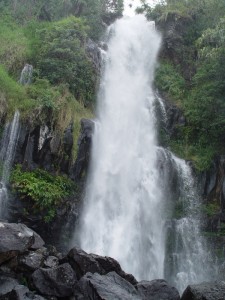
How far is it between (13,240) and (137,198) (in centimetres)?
712

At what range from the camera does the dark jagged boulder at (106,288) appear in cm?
902

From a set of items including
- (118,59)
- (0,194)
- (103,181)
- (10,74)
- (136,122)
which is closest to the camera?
(0,194)

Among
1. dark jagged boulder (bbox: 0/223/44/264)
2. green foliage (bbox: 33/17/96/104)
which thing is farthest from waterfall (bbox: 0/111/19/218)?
green foliage (bbox: 33/17/96/104)

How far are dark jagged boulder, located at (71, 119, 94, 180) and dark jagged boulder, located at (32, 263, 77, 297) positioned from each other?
5.93m

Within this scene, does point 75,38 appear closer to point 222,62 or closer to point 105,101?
point 105,101

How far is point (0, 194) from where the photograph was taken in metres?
13.7

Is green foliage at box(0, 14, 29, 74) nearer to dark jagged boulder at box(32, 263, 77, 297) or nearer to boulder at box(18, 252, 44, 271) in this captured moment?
boulder at box(18, 252, 44, 271)

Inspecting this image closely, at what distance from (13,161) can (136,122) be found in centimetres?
713

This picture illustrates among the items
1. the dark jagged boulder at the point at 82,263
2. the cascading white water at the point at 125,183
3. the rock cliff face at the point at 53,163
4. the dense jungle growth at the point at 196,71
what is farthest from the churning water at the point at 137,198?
the dark jagged boulder at the point at 82,263

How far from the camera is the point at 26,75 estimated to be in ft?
58.2

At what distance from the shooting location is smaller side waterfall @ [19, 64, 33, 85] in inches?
691

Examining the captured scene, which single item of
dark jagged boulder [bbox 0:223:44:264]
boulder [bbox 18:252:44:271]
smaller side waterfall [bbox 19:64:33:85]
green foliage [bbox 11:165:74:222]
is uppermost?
smaller side waterfall [bbox 19:64:33:85]

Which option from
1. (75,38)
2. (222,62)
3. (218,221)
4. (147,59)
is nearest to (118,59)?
(147,59)

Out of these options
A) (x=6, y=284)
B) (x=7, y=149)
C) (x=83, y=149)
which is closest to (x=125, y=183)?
(x=83, y=149)
